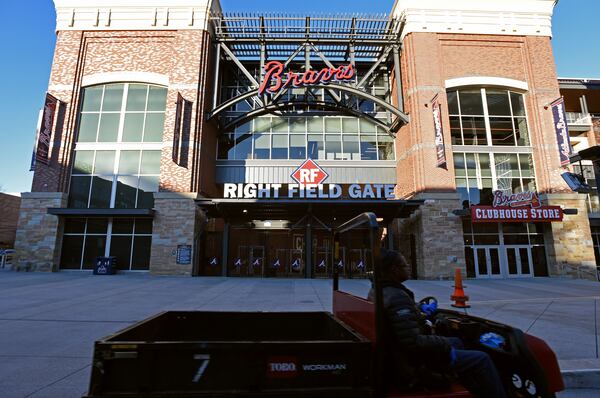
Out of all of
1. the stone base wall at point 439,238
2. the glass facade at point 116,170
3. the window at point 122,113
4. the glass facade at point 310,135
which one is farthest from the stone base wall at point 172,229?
the stone base wall at point 439,238

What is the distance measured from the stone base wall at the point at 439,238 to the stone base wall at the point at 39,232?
21.6 metres

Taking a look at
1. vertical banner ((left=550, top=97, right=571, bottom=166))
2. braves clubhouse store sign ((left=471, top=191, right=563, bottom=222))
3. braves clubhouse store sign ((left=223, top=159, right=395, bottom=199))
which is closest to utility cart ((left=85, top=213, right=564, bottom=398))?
braves clubhouse store sign ((left=471, top=191, right=563, bottom=222))

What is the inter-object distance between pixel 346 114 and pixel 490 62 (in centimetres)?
1003

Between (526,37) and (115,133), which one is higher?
(526,37)

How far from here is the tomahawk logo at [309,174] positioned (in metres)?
21.2

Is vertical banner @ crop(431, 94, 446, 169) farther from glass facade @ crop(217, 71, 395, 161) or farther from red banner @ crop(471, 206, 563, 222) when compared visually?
glass facade @ crop(217, 71, 395, 161)

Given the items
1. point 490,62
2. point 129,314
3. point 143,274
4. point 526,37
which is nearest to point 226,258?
point 143,274

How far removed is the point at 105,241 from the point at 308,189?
43.2 feet

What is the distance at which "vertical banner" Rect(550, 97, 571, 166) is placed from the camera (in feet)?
61.7

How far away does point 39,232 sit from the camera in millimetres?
18516

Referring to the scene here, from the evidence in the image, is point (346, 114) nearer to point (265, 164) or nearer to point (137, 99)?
point (265, 164)

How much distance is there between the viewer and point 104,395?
2064 millimetres

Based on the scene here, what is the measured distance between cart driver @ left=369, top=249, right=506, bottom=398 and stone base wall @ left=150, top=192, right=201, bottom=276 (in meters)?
17.0

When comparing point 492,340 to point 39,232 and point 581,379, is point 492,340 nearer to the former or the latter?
point 581,379
